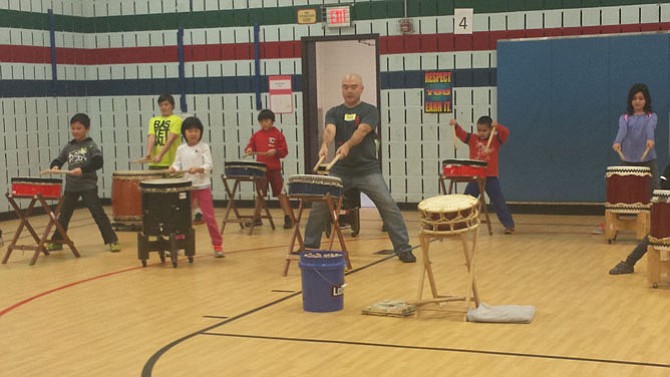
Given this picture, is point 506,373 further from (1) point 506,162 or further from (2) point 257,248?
(1) point 506,162

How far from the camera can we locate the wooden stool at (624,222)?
38.3ft

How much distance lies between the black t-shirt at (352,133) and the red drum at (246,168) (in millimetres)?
3233

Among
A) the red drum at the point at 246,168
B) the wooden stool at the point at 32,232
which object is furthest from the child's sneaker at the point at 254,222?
the wooden stool at the point at 32,232

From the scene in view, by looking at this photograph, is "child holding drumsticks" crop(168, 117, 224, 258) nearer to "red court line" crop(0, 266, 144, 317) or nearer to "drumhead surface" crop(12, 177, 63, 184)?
"red court line" crop(0, 266, 144, 317)

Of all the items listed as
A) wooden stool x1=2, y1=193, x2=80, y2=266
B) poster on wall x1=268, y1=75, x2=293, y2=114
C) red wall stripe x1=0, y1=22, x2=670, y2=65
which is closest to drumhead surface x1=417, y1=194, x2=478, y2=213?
wooden stool x1=2, y1=193, x2=80, y2=266

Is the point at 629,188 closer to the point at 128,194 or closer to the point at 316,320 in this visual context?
the point at 316,320

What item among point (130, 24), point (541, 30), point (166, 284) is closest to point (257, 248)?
point (166, 284)

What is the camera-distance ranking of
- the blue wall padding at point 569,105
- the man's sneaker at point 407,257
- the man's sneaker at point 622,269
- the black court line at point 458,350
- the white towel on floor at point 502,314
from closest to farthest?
the black court line at point 458,350 < the white towel on floor at point 502,314 < the man's sneaker at point 622,269 < the man's sneaker at point 407,257 < the blue wall padding at point 569,105

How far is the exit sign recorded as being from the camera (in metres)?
15.8

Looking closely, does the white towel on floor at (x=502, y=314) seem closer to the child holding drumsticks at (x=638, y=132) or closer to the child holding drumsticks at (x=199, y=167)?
the child holding drumsticks at (x=199, y=167)

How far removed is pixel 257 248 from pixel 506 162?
4419mm

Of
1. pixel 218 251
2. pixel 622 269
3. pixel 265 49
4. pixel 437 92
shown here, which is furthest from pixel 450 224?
pixel 265 49

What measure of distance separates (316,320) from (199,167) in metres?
3.57

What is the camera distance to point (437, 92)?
15398 mm
